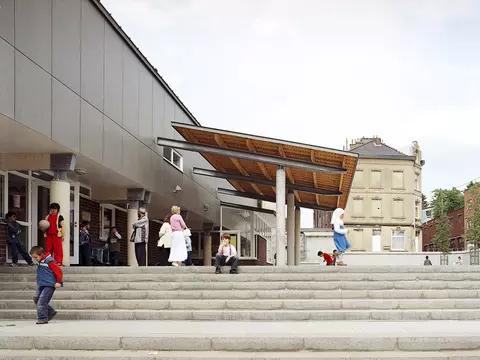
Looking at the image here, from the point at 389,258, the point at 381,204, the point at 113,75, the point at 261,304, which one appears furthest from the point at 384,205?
the point at 261,304

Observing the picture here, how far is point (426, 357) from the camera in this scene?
9523 mm

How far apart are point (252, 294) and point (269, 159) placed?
27.4ft

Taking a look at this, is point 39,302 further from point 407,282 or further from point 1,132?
point 407,282

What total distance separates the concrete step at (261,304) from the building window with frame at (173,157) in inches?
543

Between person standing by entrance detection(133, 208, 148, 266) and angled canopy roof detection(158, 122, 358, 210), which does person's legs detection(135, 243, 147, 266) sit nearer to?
person standing by entrance detection(133, 208, 148, 266)

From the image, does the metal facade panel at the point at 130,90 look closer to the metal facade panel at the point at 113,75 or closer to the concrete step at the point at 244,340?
the metal facade panel at the point at 113,75

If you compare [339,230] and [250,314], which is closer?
[250,314]

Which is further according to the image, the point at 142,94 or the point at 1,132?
the point at 142,94

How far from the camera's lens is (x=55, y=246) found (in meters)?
16.6

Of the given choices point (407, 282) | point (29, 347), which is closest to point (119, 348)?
point (29, 347)

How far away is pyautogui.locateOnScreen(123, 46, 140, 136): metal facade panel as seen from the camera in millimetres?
21922

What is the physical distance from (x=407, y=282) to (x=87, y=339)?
7.41m

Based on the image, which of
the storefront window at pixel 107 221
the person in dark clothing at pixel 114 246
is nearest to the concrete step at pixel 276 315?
the person in dark clothing at pixel 114 246

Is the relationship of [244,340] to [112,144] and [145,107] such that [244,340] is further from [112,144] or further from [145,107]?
[145,107]
